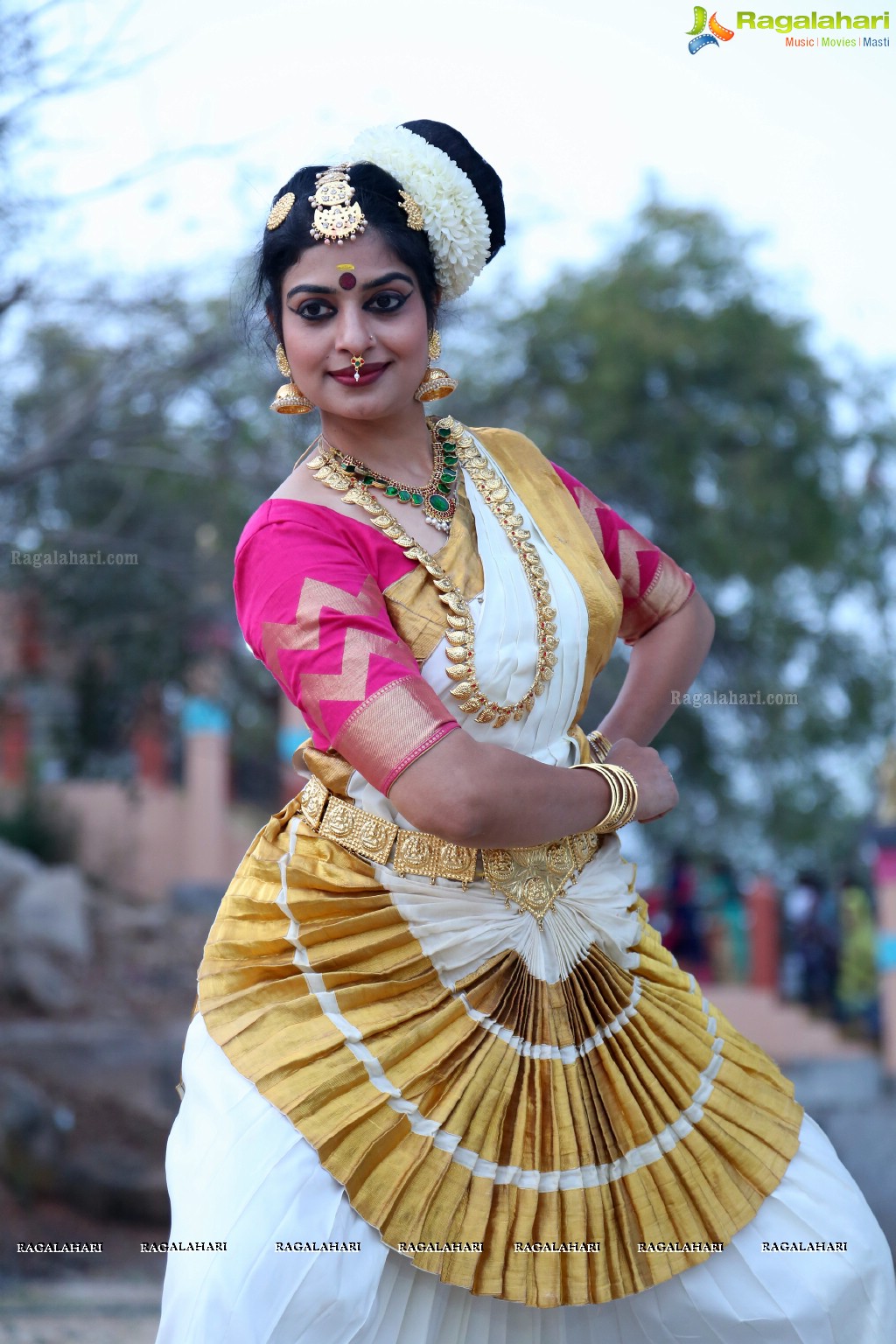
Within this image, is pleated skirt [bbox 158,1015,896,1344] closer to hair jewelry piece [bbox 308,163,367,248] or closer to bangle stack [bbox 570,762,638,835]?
bangle stack [bbox 570,762,638,835]

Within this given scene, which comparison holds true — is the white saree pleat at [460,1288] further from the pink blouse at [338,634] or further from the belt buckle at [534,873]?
the pink blouse at [338,634]

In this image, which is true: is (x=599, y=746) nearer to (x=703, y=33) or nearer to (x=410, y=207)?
(x=410, y=207)

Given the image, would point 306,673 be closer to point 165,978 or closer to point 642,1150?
point 642,1150

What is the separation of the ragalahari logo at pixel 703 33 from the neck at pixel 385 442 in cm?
219

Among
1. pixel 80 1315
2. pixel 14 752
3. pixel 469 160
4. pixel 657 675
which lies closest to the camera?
pixel 469 160

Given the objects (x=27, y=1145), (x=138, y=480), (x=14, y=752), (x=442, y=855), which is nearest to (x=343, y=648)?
(x=442, y=855)

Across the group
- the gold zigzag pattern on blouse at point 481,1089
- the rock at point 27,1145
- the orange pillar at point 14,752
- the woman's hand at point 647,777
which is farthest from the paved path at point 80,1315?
the orange pillar at point 14,752

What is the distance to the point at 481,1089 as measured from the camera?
2.22 metres

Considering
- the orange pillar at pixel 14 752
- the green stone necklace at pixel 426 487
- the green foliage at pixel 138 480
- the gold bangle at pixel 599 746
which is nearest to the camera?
the green stone necklace at pixel 426 487

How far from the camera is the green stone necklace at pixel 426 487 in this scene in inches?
93.9

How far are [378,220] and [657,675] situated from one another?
926 millimetres

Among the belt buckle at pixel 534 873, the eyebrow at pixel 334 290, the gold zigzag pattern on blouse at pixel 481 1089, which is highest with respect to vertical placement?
the eyebrow at pixel 334 290

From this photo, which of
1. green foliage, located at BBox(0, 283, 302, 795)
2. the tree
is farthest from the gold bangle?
the tree

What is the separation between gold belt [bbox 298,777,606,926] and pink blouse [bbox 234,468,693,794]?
108 millimetres
